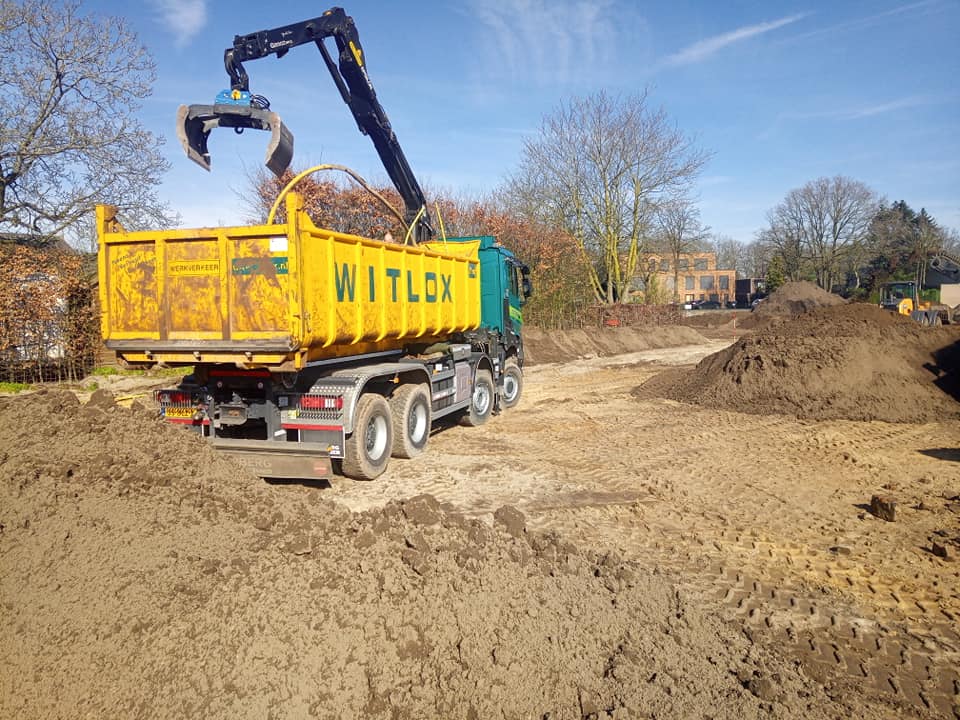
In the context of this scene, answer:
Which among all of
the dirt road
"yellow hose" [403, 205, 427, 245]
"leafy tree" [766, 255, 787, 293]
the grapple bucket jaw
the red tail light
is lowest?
the dirt road

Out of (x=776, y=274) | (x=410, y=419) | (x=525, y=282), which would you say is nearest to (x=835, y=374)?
(x=525, y=282)

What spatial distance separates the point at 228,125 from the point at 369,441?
172 inches

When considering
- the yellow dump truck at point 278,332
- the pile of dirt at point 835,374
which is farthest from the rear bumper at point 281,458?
the pile of dirt at point 835,374

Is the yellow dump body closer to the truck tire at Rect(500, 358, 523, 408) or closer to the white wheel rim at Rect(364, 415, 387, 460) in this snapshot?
the white wheel rim at Rect(364, 415, 387, 460)

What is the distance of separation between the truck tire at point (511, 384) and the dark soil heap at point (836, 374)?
3179 mm

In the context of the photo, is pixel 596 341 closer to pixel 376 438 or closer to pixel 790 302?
pixel 790 302

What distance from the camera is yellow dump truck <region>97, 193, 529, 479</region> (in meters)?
6.15

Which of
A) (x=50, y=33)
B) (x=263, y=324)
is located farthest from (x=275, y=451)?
(x=50, y=33)

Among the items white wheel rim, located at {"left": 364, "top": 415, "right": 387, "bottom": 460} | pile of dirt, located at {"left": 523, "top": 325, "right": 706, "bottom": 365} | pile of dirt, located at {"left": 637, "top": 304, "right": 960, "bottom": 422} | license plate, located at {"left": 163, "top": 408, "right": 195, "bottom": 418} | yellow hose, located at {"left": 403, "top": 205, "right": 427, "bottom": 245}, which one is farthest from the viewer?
pile of dirt, located at {"left": 523, "top": 325, "right": 706, "bottom": 365}

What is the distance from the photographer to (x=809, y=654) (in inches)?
149

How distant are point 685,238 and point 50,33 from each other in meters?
32.9

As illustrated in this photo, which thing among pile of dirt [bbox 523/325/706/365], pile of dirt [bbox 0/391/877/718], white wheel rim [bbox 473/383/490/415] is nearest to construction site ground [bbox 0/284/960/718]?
pile of dirt [bbox 0/391/877/718]

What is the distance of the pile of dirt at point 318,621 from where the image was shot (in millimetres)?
3152

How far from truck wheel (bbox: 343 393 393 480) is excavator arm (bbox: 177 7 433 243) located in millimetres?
3052
